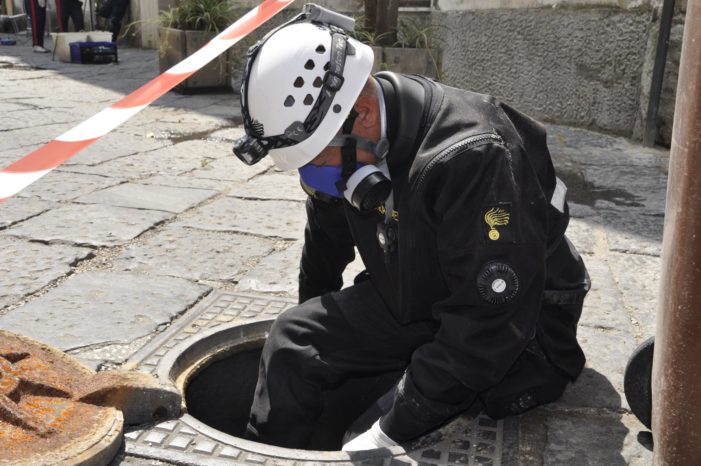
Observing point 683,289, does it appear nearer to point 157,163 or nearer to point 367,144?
point 367,144

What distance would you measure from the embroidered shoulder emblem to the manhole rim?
1.75 ft

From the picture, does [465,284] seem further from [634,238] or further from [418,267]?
[634,238]

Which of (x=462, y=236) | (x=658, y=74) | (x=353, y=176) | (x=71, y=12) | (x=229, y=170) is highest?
(x=353, y=176)

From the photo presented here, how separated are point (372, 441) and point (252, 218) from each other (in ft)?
6.02

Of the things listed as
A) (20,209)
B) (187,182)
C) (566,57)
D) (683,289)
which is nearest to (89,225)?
(20,209)

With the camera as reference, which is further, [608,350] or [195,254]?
[195,254]

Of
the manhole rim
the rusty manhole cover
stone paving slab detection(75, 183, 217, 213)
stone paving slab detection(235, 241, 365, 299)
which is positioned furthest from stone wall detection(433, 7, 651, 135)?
the rusty manhole cover

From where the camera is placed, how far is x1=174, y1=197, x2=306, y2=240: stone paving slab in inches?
134

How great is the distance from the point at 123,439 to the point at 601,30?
4.81 meters

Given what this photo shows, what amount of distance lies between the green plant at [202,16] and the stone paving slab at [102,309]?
4.80 metres

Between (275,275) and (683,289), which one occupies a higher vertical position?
(683,289)

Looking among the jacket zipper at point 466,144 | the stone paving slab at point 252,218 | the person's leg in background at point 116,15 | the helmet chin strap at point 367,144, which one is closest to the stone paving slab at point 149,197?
the stone paving slab at point 252,218

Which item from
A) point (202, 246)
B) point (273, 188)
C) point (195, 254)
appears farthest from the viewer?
point (273, 188)

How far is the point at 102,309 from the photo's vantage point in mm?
2506
